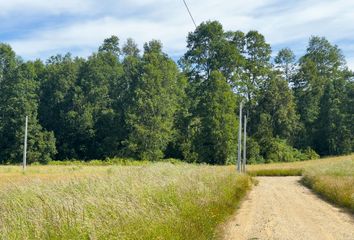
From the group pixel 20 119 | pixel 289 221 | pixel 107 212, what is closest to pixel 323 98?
pixel 20 119

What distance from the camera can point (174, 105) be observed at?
6606cm

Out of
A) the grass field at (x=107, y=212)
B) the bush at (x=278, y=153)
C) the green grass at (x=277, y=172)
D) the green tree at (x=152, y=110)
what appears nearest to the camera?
the grass field at (x=107, y=212)

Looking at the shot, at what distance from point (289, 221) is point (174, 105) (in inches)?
2066

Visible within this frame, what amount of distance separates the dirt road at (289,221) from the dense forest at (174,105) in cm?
3763

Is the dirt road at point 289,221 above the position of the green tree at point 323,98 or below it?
below

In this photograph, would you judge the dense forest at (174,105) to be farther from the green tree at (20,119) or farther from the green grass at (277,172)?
the green grass at (277,172)

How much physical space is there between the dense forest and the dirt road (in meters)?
37.6

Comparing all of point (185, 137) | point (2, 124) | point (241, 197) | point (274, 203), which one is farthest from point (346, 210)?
point (2, 124)

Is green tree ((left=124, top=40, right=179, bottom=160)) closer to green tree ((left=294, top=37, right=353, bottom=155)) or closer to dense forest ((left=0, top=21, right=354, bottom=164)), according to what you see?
dense forest ((left=0, top=21, right=354, bottom=164))

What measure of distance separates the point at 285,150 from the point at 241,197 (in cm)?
4662

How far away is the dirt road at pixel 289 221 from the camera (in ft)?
38.4

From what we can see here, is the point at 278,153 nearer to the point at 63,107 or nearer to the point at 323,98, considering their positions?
the point at 323,98

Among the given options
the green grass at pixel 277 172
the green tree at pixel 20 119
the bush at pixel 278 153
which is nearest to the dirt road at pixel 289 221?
the green grass at pixel 277 172

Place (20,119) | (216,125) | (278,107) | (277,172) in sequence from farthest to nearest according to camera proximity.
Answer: (278,107), (20,119), (216,125), (277,172)
